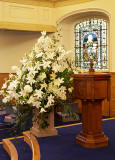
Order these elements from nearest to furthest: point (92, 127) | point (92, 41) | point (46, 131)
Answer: point (92, 127) < point (46, 131) < point (92, 41)

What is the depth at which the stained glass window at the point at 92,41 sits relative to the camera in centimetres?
867

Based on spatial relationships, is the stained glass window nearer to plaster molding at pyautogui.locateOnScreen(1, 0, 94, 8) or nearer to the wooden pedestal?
plaster molding at pyautogui.locateOnScreen(1, 0, 94, 8)

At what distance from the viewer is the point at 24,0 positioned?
27.1ft

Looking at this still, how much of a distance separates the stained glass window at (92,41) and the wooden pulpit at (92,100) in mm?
4276

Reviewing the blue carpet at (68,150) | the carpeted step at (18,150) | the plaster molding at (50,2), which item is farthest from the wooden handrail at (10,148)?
the plaster molding at (50,2)

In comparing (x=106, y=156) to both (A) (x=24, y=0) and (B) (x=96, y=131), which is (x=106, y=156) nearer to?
(B) (x=96, y=131)

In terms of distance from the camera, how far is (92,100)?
4016 mm

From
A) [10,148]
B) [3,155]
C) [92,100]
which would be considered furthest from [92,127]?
[3,155]

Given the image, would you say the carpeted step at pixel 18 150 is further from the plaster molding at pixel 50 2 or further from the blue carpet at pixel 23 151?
the plaster molding at pixel 50 2

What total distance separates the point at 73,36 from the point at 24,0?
2.15 meters

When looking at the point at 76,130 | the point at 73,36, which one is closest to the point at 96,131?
the point at 76,130

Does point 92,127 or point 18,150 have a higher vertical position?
point 92,127

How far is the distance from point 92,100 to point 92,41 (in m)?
5.01

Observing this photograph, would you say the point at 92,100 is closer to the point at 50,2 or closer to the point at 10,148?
the point at 10,148
